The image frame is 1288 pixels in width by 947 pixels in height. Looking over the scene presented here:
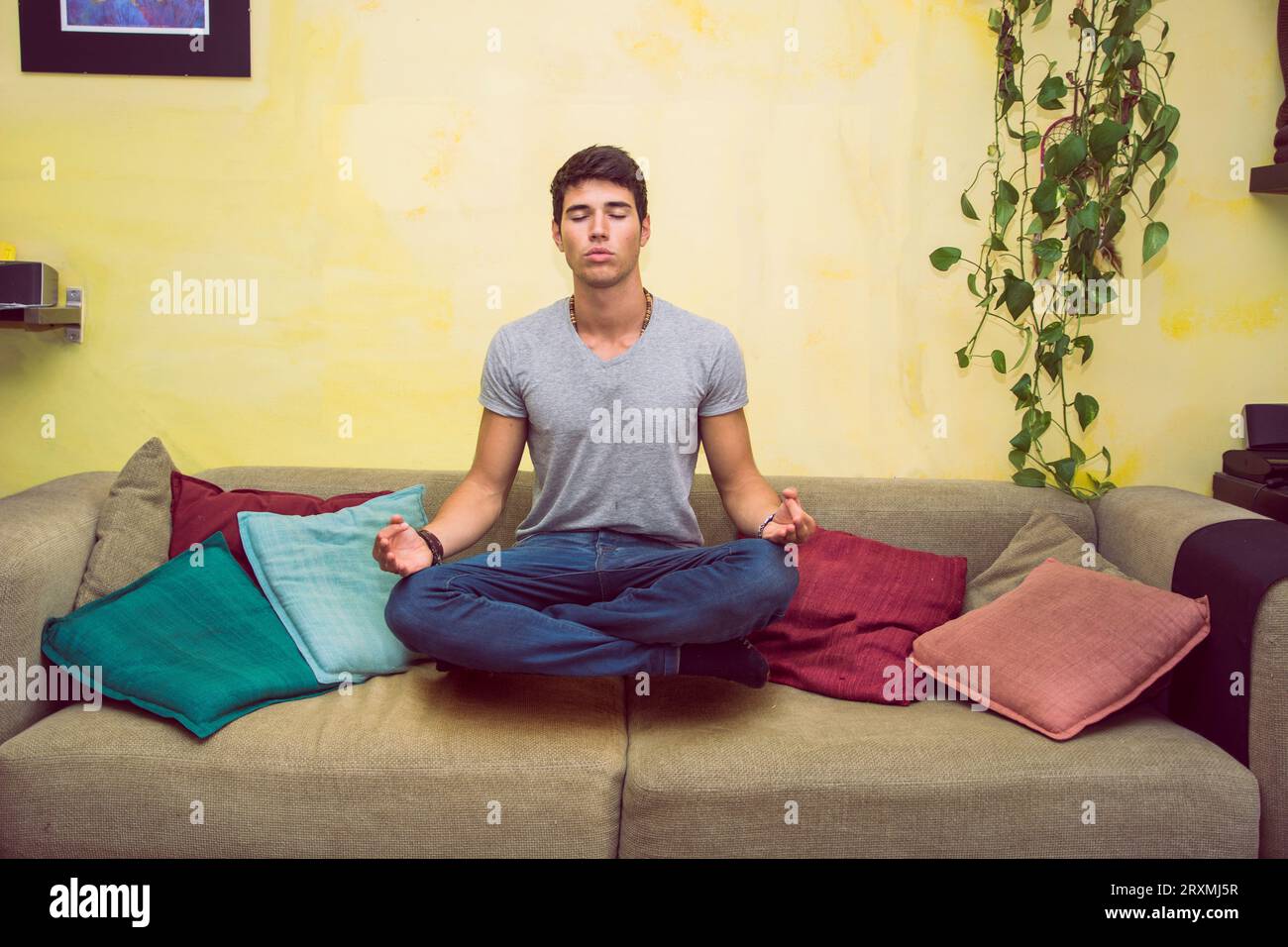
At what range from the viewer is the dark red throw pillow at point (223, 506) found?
2043mm

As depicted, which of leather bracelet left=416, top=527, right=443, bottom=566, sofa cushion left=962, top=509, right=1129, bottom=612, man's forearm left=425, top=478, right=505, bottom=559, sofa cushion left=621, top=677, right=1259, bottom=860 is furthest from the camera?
sofa cushion left=962, top=509, right=1129, bottom=612

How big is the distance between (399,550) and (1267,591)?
1.40 meters

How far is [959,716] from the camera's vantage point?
181cm

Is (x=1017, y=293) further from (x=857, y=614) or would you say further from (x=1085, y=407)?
(x=857, y=614)

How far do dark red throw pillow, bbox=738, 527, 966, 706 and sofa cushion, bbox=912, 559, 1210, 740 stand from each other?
8cm

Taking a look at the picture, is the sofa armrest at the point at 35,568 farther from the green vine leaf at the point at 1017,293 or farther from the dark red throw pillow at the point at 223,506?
the green vine leaf at the point at 1017,293

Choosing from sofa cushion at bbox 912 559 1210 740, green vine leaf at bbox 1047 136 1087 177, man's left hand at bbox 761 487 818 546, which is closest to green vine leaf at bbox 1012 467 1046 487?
sofa cushion at bbox 912 559 1210 740

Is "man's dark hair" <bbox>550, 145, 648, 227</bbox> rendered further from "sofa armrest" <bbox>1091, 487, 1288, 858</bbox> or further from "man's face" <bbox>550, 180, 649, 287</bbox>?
"sofa armrest" <bbox>1091, 487, 1288, 858</bbox>

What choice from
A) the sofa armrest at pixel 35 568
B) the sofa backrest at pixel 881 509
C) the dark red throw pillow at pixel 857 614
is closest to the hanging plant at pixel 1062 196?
the sofa backrest at pixel 881 509

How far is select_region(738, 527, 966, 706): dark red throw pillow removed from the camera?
1941 millimetres

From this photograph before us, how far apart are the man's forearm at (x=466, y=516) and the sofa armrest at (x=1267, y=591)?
128 centimetres

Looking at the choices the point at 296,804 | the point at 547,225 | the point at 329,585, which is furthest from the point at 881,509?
the point at 296,804
